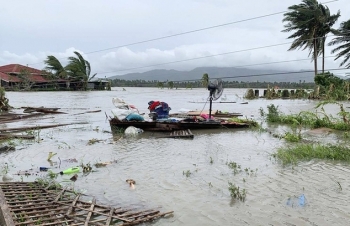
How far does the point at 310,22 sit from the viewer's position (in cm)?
3450

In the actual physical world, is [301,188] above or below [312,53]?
below

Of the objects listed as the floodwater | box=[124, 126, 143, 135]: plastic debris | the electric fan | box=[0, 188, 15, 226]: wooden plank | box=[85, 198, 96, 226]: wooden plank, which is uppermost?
the electric fan

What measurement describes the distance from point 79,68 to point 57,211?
48.2 meters

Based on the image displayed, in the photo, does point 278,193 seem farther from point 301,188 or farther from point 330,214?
point 330,214

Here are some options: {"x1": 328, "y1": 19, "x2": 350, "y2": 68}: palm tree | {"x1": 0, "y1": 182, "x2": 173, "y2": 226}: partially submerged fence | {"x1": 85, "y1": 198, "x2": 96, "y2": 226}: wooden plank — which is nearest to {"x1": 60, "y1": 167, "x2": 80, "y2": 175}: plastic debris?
{"x1": 0, "y1": 182, "x2": 173, "y2": 226}: partially submerged fence

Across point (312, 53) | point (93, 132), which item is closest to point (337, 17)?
point (312, 53)

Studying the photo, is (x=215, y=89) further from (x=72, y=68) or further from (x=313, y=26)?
(x=72, y=68)

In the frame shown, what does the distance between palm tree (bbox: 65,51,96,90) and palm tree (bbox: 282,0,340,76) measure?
97.3 ft

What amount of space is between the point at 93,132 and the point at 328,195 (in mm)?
9319

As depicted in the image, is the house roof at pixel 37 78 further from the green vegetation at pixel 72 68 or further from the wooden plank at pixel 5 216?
the wooden plank at pixel 5 216

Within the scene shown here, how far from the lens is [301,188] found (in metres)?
5.82

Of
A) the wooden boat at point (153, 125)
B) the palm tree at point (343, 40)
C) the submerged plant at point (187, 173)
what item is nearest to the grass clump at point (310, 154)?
the submerged plant at point (187, 173)

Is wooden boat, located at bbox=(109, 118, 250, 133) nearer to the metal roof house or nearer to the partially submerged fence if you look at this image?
the partially submerged fence

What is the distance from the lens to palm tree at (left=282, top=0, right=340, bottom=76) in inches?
1342
